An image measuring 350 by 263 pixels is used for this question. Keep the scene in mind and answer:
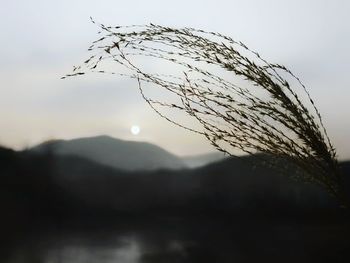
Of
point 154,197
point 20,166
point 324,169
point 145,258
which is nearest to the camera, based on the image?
point 324,169

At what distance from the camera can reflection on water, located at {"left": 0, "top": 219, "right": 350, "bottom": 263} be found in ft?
33.4

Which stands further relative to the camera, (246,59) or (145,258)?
(145,258)

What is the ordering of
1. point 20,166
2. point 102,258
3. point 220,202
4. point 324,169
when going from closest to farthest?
point 324,169 < point 220,202 < point 20,166 < point 102,258

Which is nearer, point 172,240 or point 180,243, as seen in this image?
point 180,243

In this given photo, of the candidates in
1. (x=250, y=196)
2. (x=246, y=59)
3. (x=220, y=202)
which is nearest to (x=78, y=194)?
(x=220, y=202)

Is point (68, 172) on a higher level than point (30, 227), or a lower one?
higher

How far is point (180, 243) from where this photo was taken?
1390cm

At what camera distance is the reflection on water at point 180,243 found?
10180 mm

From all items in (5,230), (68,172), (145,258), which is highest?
(68,172)

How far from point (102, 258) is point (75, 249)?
5.38 meters

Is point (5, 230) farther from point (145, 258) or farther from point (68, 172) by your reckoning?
point (145, 258)

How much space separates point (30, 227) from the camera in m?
11.4

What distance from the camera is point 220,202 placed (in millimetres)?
11289

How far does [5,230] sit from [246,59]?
11045 millimetres
